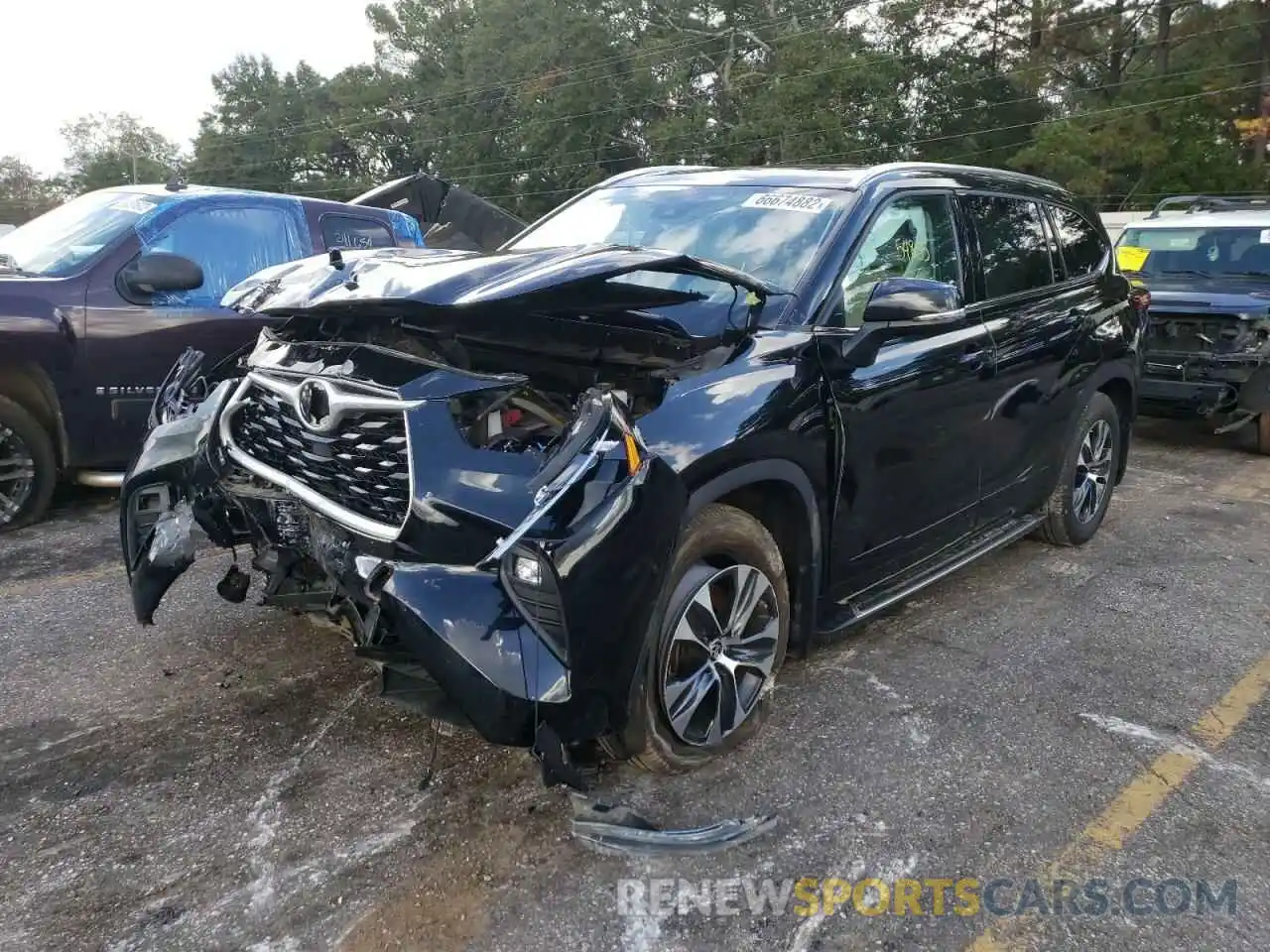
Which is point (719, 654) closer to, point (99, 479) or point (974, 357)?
point (974, 357)

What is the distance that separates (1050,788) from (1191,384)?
5.88 metres

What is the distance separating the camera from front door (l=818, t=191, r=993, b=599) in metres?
3.37

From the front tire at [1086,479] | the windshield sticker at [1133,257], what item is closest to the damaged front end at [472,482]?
the front tire at [1086,479]

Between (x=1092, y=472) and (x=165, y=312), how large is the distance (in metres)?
5.46

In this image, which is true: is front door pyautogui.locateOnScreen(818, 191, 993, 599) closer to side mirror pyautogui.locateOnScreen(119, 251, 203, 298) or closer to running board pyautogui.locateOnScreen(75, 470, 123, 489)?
side mirror pyautogui.locateOnScreen(119, 251, 203, 298)

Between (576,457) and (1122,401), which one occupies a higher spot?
(576,457)

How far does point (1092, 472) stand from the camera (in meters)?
5.40

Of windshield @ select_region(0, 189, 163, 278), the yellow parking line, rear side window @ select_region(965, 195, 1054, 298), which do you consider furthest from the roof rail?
windshield @ select_region(0, 189, 163, 278)

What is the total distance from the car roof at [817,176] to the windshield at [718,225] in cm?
6

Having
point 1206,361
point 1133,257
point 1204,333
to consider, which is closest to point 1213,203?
point 1133,257

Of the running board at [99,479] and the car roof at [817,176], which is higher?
the car roof at [817,176]

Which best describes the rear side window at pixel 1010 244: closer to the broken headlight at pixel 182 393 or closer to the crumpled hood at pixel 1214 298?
the broken headlight at pixel 182 393

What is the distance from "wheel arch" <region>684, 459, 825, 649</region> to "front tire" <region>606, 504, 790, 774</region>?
62mm

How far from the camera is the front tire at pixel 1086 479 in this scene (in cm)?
509
